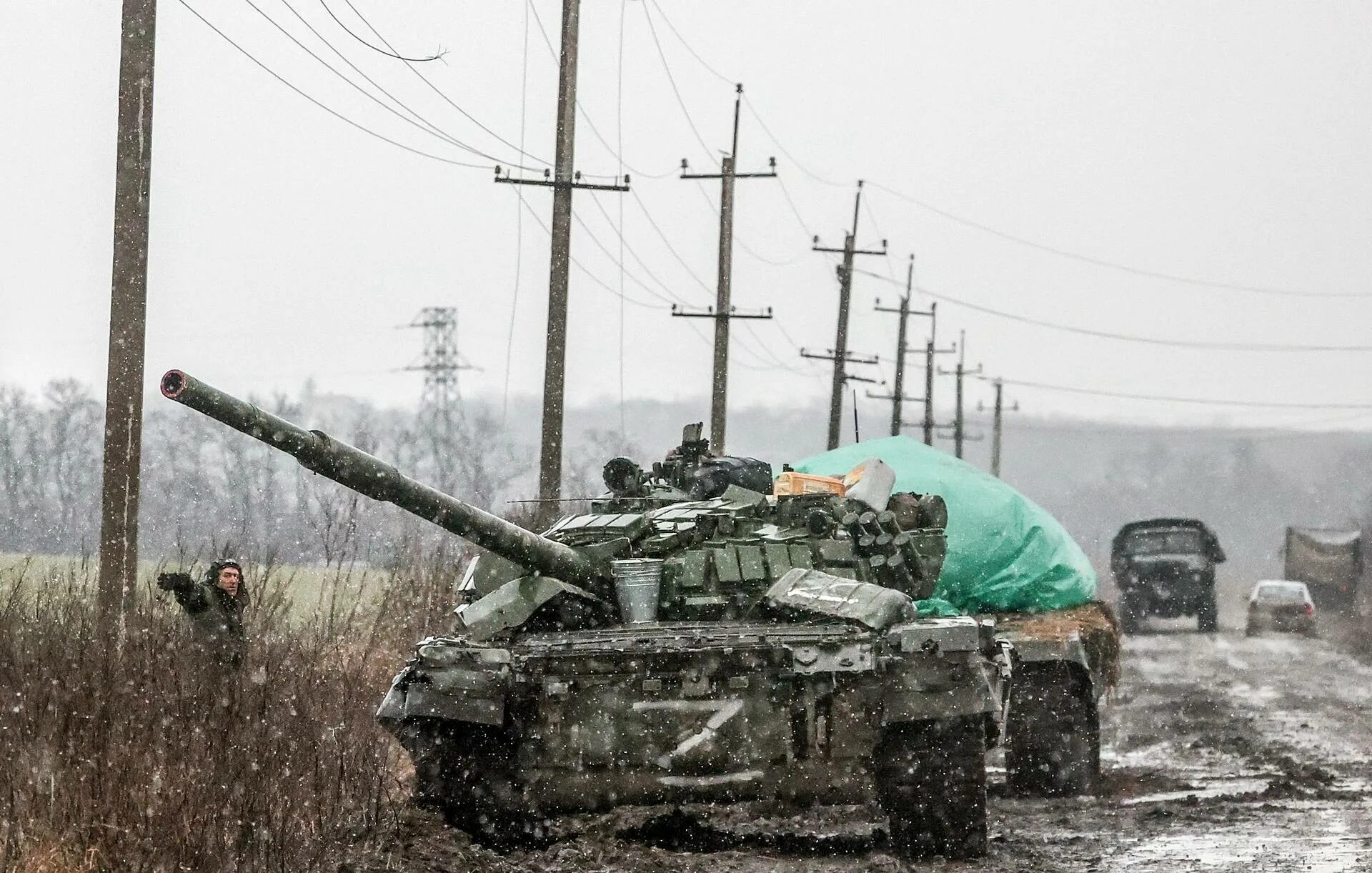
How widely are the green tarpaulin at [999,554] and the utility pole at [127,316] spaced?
257 inches

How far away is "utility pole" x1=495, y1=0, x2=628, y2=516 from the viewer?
19.6 m

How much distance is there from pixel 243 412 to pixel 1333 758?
9.56m

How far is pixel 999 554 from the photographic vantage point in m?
15.8

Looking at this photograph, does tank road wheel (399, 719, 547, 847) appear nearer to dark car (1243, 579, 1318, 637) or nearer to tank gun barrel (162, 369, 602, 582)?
tank gun barrel (162, 369, 602, 582)

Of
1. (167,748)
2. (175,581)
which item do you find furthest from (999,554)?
(167,748)

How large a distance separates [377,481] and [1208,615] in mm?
33457

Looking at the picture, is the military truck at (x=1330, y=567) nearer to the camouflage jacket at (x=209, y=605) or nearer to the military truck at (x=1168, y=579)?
the military truck at (x=1168, y=579)

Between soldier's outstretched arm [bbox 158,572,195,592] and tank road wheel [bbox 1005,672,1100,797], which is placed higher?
soldier's outstretched arm [bbox 158,572,195,592]

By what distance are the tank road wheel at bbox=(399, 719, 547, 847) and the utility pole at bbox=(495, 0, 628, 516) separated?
9593mm

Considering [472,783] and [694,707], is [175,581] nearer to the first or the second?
[472,783]

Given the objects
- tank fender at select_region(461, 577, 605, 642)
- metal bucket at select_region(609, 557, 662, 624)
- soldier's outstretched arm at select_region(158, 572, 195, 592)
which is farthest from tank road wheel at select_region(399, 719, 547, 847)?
soldier's outstretched arm at select_region(158, 572, 195, 592)

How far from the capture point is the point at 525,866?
30.7 feet


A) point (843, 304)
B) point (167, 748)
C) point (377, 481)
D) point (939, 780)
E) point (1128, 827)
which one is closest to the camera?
point (167, 748)

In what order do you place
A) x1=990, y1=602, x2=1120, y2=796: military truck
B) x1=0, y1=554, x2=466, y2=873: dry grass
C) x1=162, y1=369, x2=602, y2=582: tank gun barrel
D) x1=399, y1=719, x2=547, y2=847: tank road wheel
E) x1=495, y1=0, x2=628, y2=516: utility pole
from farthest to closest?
x1=495, y1=0, x2=628, y2=516: utility pole, x1=990, y1=602, x2=1120, y2=796: military truck, x1=399, y1=719, x2=547, y2=847: tank road wheel, x1=162, y1=369, x2=602, y2=582: tank gun barrel, x1=0, y1=554, x2=466, y2=873: dry grass
